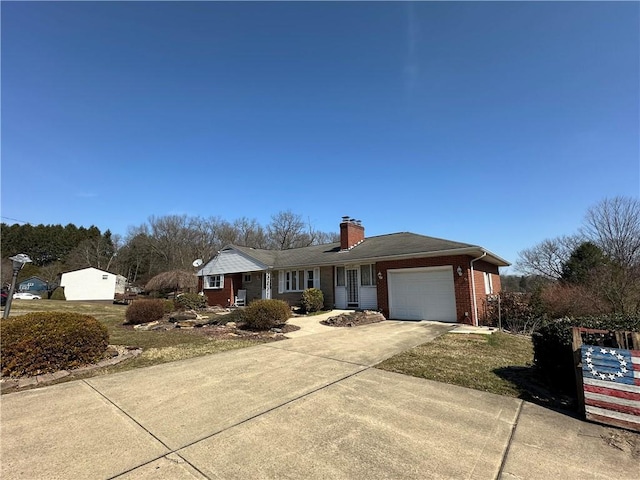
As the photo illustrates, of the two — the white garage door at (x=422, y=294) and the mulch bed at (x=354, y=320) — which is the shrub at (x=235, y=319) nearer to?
the mulch bed at (x=354, y=320)

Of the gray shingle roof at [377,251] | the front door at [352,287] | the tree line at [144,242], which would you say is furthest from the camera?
the tree line at [144,242]

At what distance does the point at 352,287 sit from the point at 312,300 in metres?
2.43

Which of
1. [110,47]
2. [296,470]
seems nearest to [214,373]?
[296,470]

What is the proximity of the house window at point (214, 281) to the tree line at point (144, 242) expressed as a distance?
1845 centimetres

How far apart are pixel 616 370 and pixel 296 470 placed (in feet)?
14.1

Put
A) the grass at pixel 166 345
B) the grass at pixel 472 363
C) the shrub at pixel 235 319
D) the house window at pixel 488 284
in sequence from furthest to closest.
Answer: the house window at pixel 488 284, the shrub at pixel 235 319, the grass at pixel 166 345, the grass at pixel 472 363

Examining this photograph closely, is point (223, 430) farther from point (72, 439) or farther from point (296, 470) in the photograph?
point (72, 439)

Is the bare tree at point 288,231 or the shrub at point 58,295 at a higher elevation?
the bare tree at point 288,231

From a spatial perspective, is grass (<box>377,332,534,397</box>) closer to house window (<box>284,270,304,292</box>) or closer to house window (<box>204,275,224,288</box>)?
house window (<box>284,270,304,292</box>)

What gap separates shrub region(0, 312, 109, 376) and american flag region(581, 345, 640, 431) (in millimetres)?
9195

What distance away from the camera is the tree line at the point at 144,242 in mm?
47156

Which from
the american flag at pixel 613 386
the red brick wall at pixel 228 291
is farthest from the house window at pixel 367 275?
the american flag at pixel 613 386

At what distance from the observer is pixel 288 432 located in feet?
11.9

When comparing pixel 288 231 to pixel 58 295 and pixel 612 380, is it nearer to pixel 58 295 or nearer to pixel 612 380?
pixel 58 295
